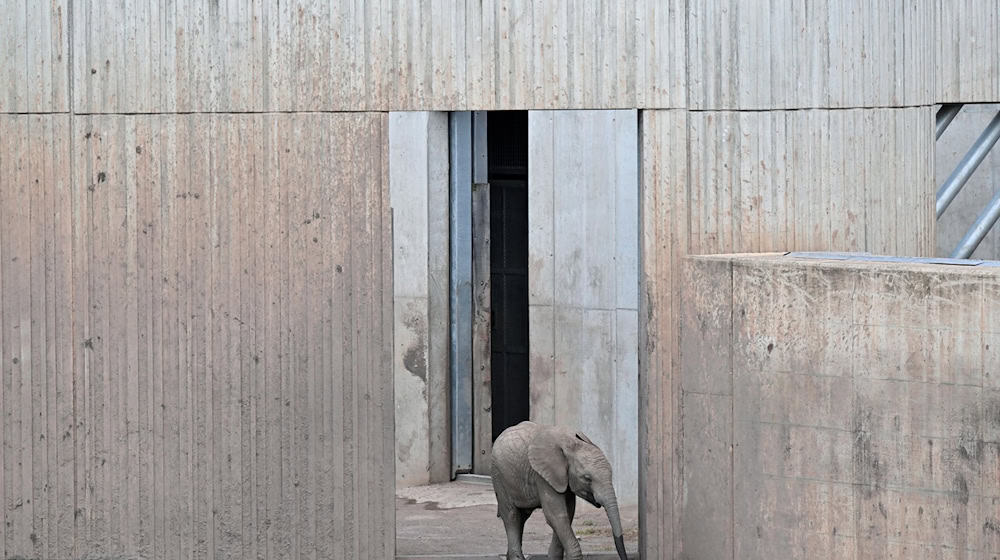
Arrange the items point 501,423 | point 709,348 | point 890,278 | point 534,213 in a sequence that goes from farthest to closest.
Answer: point 501,423, point 534,213, point 709,348, point 890,278

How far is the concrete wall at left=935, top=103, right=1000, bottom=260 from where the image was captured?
43.8ft

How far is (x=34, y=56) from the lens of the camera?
959 cm

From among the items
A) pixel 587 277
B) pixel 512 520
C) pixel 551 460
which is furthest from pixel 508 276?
pixel 551 460

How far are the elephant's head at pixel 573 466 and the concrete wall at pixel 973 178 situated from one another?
5359 mm

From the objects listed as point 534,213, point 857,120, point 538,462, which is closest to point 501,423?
point 534,213

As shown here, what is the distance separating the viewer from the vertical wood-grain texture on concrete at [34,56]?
377 inches

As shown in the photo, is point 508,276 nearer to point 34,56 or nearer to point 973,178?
point 973,178

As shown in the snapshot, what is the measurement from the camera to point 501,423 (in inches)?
584

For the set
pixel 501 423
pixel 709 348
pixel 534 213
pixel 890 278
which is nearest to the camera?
pixel 890 278

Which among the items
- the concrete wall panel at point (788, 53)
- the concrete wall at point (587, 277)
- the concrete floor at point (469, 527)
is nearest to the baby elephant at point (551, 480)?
the concrete floor at point (469, 527)

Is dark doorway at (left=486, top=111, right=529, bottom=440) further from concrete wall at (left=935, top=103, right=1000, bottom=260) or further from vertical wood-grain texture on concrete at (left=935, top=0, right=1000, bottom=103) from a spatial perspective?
vertical wood-grain texture on concrete at (left=935, top=0, right=1000, bottom=103)

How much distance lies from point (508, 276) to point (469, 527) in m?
3.16

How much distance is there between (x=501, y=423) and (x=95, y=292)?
5978 mm

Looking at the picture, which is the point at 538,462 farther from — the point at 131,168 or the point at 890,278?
the point at 131,168
